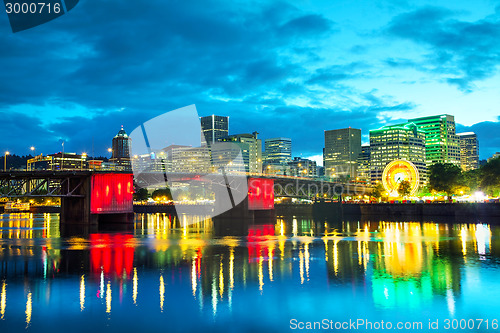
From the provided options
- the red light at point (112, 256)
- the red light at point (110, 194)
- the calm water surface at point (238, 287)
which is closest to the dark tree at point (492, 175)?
the calm water surface at point (238, 287)

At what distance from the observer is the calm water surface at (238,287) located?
893 inches

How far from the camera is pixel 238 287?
29.3m

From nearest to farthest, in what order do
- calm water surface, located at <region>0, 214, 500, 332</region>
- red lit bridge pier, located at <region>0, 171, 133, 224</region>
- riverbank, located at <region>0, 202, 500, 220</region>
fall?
calm water surface, located at <region>0, 214, 500, 332</region>, red lit bridge pier, located at <region>0, 171, 133, 224</region>, riverbank, located at <region>0, 202, 500, 220</region>

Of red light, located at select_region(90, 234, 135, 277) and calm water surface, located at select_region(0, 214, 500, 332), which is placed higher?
red light, located at select_region(90, 234, 135, 277)

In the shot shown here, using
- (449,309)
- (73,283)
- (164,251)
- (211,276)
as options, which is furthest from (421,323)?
(164,251)

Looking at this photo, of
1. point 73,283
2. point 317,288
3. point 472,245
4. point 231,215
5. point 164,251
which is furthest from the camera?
point 231,215

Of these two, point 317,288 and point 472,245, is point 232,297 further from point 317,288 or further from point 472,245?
point 472,245

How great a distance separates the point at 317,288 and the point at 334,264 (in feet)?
31.8

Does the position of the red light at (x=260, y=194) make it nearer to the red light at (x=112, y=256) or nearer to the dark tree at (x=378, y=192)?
the red light at (x=112, y=256)

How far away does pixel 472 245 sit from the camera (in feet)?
169

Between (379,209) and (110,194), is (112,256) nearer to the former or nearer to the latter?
(110,194)

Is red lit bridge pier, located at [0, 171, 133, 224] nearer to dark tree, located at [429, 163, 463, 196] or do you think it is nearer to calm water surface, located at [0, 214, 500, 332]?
calm water surface, located at [0, 214, 500, 332]

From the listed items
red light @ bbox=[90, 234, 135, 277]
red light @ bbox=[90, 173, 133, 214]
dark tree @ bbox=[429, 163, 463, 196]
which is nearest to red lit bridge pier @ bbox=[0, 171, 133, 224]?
red light @ bbox=[90, 173, 133, 214]

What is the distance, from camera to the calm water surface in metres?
22.7
